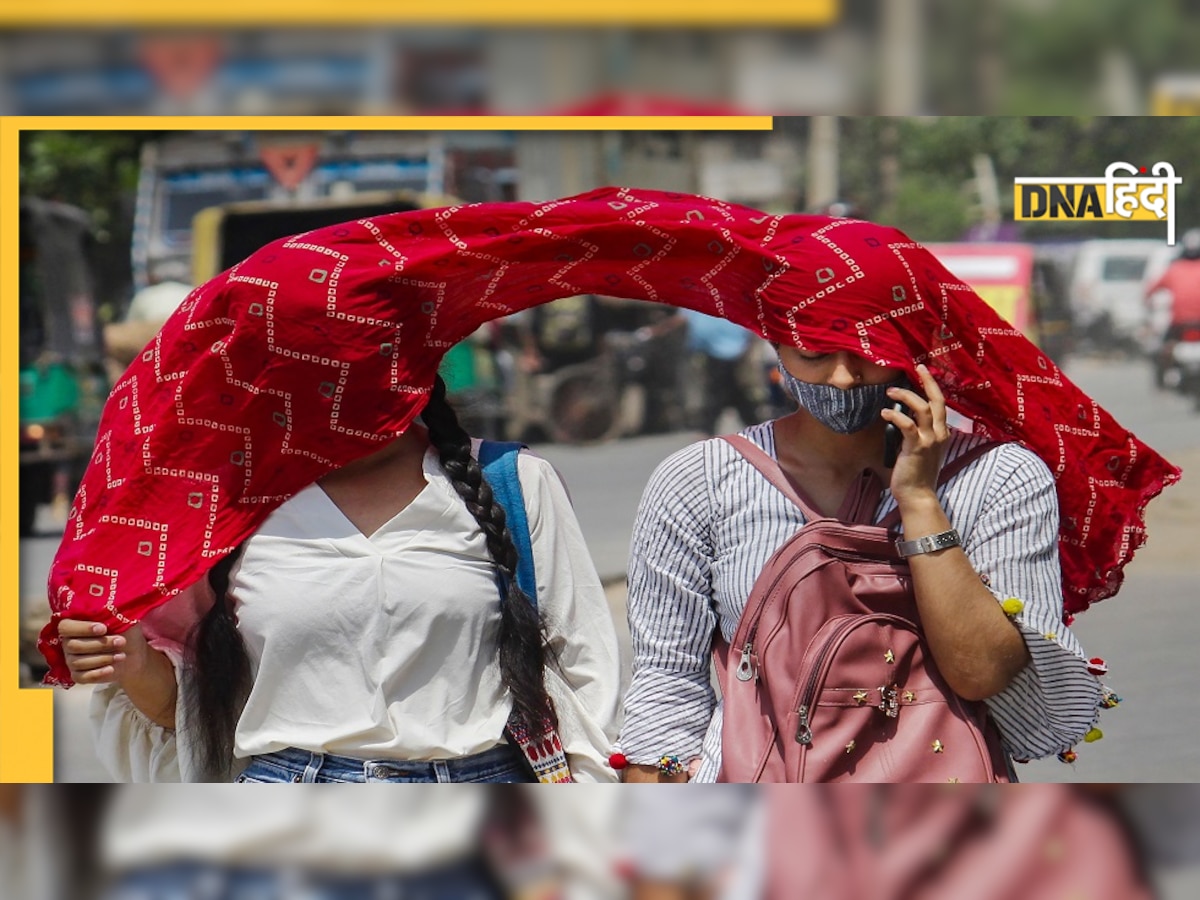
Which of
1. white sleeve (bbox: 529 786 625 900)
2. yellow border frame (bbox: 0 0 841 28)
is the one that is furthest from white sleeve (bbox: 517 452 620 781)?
yellow border frame (bbox: 0 0 841 28)

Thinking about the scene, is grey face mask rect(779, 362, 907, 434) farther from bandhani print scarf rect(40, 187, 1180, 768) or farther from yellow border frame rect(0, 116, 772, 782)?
yellow border frame rect(0, 116, 772, 782)

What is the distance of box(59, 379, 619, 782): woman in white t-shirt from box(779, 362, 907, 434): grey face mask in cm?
47

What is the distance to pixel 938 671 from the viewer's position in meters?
2.46

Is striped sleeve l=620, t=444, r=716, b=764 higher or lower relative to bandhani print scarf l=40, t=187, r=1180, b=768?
lower

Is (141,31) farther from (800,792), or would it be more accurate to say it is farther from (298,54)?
(800,792)

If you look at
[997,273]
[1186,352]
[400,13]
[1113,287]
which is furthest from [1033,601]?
[1186,352]

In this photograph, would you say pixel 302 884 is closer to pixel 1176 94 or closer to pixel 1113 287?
pixel 1176 94

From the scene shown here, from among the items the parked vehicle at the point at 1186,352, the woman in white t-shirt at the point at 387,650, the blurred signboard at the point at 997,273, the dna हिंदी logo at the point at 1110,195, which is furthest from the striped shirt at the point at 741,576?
the parked vehicle at the point at 1186,352

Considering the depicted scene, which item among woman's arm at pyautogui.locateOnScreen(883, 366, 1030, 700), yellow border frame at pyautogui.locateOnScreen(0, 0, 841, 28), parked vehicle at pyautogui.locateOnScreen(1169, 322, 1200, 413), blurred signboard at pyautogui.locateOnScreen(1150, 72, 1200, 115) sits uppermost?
yellow border frame at pyautogui.locateOnScreen(0, 0, 841, 28)

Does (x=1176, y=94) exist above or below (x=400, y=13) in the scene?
below

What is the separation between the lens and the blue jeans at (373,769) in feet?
8.21

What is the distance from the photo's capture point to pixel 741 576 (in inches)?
101

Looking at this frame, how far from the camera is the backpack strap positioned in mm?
2547

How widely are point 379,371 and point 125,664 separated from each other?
64 cm
